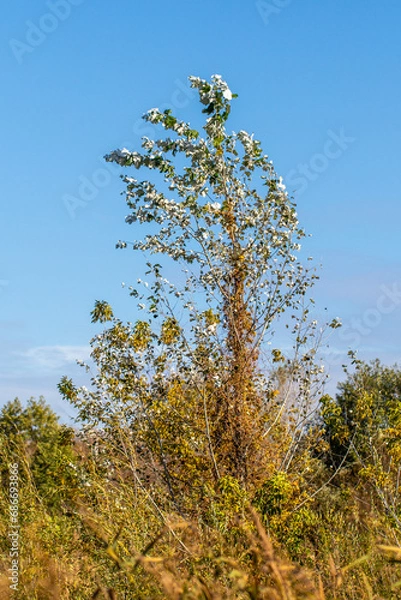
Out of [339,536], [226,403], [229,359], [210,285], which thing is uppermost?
[210,285]

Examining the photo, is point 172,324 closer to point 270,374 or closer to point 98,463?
point 270,374

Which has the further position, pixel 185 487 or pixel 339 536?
pixel 185 487

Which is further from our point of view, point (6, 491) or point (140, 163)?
point (140, 163)

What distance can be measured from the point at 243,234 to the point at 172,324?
1.92 meters

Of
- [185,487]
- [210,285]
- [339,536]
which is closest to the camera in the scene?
[339,536]

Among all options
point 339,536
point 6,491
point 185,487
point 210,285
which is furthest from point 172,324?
point 339,536

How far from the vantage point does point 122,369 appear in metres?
11.8

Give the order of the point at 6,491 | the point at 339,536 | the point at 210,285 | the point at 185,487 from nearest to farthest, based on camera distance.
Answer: the point at 339,536
the point at 6,491
the point at 185,487
the point at 210,285

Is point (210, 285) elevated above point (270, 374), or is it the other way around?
point (210, 285)

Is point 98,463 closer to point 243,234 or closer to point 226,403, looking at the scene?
point 226,403

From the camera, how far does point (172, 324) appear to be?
11.4 metres

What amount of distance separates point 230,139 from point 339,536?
6586 mm

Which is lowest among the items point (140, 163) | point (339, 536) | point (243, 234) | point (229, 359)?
point (339, 536)

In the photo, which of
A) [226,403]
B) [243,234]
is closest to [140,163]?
[243,234]
